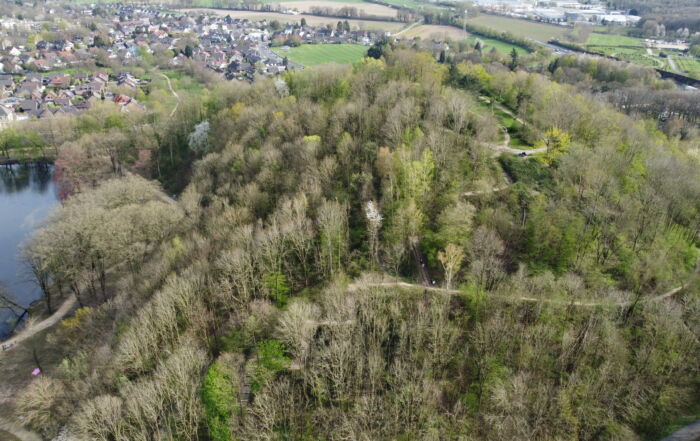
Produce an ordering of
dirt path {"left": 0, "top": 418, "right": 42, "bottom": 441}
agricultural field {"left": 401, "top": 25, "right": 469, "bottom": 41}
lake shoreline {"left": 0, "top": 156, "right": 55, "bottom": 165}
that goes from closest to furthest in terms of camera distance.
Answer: dirt path {"left": 0, "top": 418, "right": 42, "bottom": 441} < lake shoreline {"left": 0, "top": 156, "right": 55, "bottom": 165} < agricultural field {"left": 401, "top": 25, "right": 469, "bottom": 41}

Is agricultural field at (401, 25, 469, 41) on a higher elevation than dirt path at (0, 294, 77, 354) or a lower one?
higher

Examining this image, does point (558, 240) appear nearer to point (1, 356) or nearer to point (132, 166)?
point (1, 356)

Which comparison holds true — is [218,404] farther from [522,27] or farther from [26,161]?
[522,27]

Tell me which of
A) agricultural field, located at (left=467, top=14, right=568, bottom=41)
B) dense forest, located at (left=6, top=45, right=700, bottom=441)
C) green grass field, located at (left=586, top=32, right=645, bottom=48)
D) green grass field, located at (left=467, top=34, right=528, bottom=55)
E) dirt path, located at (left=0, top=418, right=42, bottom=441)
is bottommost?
dirt path, located at (left=0, top=418, right=42, bottom=441)

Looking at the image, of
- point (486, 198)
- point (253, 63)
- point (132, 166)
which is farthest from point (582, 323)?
point (253, 63)

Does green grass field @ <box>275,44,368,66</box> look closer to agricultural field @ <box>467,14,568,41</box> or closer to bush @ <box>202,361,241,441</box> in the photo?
agricultural field @ <box>467,14,568,41</box>

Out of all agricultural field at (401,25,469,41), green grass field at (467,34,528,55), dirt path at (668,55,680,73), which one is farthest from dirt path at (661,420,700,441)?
agricultural field at (401,25,469,41)

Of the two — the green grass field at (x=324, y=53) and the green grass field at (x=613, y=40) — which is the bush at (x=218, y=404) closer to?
the green grass field at (x=324, y=53)
